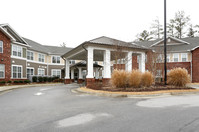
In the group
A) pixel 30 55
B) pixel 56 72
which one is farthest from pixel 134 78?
pixel 56 72

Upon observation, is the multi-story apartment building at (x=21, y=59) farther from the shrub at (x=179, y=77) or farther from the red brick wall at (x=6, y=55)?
the shrub at (x=179, y=77)

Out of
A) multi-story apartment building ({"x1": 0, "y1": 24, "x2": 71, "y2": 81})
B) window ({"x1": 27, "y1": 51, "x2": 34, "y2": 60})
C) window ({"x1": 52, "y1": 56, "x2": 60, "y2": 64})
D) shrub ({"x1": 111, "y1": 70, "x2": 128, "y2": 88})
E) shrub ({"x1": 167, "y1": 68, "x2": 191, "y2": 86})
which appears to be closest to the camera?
shrub ({"x1": 111, "y1": 70, "x2": 128, "y2": 88})

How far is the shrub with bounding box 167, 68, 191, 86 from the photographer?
12.1m

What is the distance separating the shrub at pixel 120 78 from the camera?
1073 cm

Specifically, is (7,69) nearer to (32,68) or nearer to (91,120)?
(32,68)

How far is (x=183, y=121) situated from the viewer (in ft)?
13.8

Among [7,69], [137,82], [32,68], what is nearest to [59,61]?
[32,68]

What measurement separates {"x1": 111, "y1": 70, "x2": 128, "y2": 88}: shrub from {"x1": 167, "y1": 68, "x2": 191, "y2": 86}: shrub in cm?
448

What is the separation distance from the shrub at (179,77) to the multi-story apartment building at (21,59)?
19173 mm

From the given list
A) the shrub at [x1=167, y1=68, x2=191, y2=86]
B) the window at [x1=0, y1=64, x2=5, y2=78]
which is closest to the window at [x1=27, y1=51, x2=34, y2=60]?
the window at [x1=0, y1=64, x2=5, y2=78]

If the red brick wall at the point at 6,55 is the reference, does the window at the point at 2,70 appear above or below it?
below

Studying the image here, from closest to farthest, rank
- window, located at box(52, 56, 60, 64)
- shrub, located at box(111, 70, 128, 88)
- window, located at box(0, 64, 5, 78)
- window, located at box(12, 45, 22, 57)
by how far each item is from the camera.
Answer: shrub, located at box(111, 70, 128, 88) < window, located at box(0, 64, 5, 78) < window, located at box(12, 45, 22, 57) < window, located at box(52, 56, 60, 64)

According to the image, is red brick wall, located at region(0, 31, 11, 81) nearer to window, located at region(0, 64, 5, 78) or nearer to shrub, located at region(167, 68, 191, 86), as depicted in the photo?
window, located at region(0, 64, 5, 78)

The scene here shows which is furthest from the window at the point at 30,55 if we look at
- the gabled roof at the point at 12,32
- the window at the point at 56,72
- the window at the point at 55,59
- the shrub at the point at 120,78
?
the shrub at the point at 120,78
